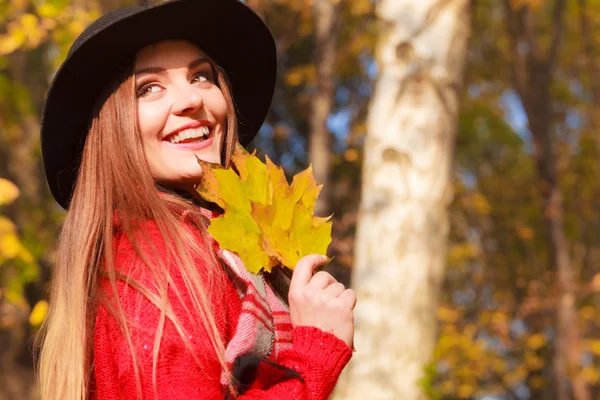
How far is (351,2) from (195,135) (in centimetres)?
717

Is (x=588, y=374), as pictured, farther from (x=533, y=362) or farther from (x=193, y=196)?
(x=193, y=196)

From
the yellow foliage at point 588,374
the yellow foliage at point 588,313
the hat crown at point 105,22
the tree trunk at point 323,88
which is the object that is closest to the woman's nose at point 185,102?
the hat crown at point 105,22

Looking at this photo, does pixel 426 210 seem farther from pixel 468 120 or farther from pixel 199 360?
pixel 468 120

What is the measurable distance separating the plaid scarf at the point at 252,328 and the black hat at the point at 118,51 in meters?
0.44

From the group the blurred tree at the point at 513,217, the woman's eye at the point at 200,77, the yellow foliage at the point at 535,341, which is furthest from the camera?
the yellow foliage at the point at 535,341

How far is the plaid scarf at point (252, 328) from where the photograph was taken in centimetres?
170

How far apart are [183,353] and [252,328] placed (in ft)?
0.53

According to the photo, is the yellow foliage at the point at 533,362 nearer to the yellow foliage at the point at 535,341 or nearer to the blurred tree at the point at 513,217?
the blurred tree at the point at 513,217

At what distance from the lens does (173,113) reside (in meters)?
2.04

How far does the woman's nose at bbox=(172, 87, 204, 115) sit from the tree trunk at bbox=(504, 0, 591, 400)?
8362 mm

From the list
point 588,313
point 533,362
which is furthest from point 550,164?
point 533,362

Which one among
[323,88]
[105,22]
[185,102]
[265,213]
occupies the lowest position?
[265,213]

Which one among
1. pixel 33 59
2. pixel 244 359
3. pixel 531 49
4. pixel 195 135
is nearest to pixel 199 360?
pixel 244 359

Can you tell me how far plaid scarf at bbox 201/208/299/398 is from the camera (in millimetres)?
1698
